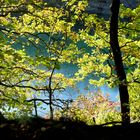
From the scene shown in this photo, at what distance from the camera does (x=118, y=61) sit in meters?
16.4

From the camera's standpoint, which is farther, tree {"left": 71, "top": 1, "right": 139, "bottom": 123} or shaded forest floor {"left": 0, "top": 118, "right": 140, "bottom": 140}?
tree {"left": 71, "top": 1, "right": 139, "bottom": 123}

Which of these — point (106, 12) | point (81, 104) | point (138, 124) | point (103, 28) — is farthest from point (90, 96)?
point (106, 12)

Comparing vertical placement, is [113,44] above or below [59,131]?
above

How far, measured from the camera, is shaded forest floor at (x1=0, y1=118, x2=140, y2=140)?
12.3 ft

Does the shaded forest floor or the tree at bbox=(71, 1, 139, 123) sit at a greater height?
the tree at bbox=(71, 1, 139, 123)

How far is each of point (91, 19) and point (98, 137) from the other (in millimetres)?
13673

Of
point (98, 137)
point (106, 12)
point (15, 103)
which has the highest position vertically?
point (106, 12)

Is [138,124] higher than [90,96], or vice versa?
[90,96]

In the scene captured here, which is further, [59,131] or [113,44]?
[113,44]

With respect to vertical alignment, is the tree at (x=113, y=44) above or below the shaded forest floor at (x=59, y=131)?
above

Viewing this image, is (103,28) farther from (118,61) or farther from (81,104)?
(81,104)

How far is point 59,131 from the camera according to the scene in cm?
381

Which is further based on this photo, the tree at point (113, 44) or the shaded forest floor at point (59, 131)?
the tree at point (113, 44)

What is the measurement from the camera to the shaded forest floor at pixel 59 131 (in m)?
3.76
